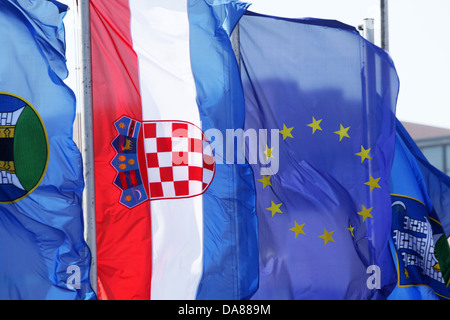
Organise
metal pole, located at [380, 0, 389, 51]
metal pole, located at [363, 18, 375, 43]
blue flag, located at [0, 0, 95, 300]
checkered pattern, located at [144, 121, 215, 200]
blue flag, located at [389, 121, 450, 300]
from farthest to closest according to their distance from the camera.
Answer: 1. metal pole, located at [380, 0, 389, 51]
2. metal pole, located at [363, 18, 375, 43]
3. blue flag, located at [389, 121, 450, 300]
4. checkered pattern, located at [144, 121, 215, 200]
5. blue flag, located at [0, 0, 95, 300]

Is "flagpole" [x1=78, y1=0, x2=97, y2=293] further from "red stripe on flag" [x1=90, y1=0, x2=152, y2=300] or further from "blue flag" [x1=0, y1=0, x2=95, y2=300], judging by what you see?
"blue flag" [x1=0, y1=0, x2=95, y2=300]

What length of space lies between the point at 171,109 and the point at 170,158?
26.4 inches

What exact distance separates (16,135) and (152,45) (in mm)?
2211

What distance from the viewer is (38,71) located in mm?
11609

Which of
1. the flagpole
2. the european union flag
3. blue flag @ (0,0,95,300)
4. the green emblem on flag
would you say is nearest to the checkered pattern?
the flagpole

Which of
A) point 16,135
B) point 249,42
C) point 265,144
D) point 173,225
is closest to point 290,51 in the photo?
point 249,42

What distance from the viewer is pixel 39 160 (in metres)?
11.6

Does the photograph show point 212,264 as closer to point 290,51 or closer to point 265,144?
point 265,144

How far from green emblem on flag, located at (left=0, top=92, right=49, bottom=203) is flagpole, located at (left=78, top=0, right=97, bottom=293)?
0.69 meters

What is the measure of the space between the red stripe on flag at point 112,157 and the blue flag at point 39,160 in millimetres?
549

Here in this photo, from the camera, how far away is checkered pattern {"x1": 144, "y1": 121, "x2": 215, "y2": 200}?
12.2 m

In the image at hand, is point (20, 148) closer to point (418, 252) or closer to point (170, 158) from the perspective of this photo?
point (170, 158)

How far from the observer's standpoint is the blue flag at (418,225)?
43.5 feet

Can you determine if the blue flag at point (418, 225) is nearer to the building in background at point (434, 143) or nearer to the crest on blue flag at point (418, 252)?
the crest on blue flag at point (418, 252)
